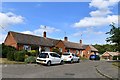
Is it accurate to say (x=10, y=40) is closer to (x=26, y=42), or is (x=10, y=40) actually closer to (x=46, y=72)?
(x=26, y=42)

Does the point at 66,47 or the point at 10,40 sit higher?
the point at 10,40

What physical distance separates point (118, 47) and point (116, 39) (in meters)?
1.91

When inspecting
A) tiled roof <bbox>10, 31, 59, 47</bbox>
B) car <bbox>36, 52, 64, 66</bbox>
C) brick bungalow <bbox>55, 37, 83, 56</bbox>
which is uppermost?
tiled roof <bbox>10, 31, 59, 47</bbox>

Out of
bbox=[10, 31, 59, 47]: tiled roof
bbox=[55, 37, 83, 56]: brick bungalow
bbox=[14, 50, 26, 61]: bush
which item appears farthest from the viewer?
bbox=[55, 37, 83, 56]: brick bungalow

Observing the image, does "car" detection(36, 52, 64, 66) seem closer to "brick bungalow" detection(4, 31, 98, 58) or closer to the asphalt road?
the asphalt road

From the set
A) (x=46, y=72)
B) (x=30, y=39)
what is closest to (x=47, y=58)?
(x=46, y=72)

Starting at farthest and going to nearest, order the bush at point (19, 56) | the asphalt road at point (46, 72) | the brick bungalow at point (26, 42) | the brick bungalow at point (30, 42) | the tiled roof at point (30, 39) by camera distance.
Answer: the tiled roof at point (30, 39) < the brick bungalow at point (30, 42) < the brick bungalow at point (26, 42) < the bush at point (19, 56) < the asphalt road at point (46, 72)

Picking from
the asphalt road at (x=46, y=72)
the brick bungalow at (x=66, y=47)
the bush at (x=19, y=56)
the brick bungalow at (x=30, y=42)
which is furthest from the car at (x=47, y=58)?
the brick bungalow at (x=66, y=47)

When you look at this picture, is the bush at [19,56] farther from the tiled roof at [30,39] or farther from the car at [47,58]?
the tiled roof at [30,39]

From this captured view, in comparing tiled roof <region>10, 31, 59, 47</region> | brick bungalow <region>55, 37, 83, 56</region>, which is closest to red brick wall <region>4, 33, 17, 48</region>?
tiled roof <region>10, 31, 59, 47</region>

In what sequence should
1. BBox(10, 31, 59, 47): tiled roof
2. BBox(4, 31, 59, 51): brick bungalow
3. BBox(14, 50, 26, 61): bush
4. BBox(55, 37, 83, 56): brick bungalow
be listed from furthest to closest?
BBox(55, 37, 83, 56): brick bungalow, BBox(10, 31, 59, 47): tiled roof, BBox(4, 31, 59, 51): brick bungalow, BBox(14, 50, 26, 61): bush

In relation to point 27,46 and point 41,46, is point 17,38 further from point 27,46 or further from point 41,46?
point 41,46

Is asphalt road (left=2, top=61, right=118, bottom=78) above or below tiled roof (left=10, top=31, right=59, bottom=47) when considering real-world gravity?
below

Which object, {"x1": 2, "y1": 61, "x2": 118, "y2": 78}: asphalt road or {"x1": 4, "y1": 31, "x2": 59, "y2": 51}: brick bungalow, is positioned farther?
{"x1": 4, "y1": 31, "x2": 59, "y2": 51}: brick bungalow
